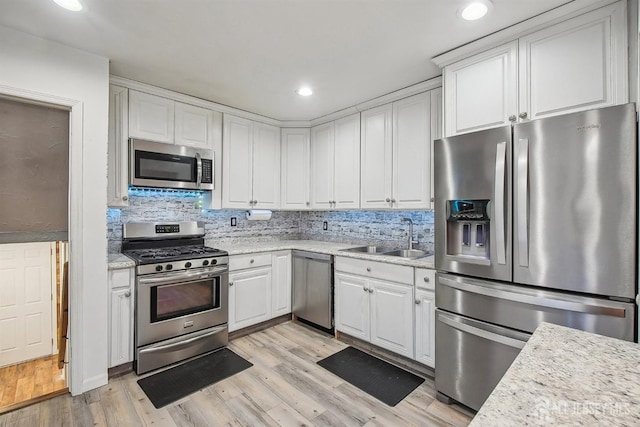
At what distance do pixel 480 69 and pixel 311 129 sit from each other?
88.0 inches

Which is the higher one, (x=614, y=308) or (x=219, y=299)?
(x=614, y=308)

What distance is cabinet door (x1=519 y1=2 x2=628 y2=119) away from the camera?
1.62 m

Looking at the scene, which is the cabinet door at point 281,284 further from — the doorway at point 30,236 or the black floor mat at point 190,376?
the doorway at point 30,236

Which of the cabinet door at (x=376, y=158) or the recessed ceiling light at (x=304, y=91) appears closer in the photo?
the recessed ceiling light at (x=304, y=91)

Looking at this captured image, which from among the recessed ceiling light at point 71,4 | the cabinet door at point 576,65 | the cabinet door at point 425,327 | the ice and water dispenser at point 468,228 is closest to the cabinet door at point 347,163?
the cabinet door at point 425,327

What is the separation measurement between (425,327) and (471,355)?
48 cm

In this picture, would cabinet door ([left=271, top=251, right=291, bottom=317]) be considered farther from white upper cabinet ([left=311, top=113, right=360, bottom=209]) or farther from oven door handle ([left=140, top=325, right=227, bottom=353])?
white upper cabinet ([left=311, top=113, right=360, bottom=209])

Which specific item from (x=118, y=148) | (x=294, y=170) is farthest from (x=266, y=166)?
(x=118, y=148)

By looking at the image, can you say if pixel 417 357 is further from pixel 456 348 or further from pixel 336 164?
pixel 336 164

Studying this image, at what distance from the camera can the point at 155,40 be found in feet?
6.97

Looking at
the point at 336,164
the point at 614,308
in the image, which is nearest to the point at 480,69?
the point at 614,308

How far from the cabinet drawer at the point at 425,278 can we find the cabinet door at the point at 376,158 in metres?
0.84

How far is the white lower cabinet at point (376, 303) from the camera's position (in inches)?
102

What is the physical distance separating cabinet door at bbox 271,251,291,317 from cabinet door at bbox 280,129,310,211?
70 centimetres
